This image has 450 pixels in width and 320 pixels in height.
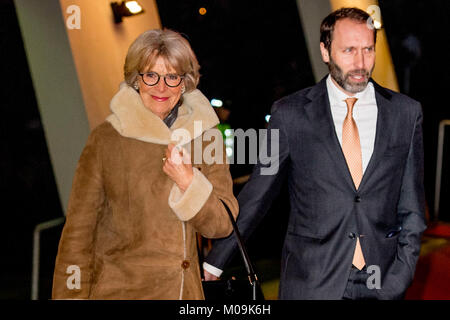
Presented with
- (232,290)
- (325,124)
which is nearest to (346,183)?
(325,124)

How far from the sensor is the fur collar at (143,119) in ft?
9.05

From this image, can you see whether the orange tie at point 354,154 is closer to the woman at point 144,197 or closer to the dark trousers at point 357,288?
the dark trousers at point 357,288

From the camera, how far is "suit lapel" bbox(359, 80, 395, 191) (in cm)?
311

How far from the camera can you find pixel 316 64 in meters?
7.89

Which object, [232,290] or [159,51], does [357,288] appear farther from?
[159,51]

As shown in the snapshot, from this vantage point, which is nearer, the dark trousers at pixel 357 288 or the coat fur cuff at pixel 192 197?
the coat fur cuff at pixel 192 197

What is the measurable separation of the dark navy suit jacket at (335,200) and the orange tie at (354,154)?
46 mm

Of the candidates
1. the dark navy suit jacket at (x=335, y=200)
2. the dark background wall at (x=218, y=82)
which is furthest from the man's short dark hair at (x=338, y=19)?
the dark background wall at (x=218, y=82)

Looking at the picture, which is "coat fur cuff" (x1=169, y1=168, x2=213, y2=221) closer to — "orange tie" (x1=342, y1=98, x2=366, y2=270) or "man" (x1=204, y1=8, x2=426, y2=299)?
"man" (x1=204, y1=8, x2=426, y2=299)

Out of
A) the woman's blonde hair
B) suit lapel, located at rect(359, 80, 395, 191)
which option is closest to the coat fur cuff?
the woman's blonde hair

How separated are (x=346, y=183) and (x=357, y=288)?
53cm

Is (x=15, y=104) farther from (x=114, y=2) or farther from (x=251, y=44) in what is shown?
(x=114, y=2)
